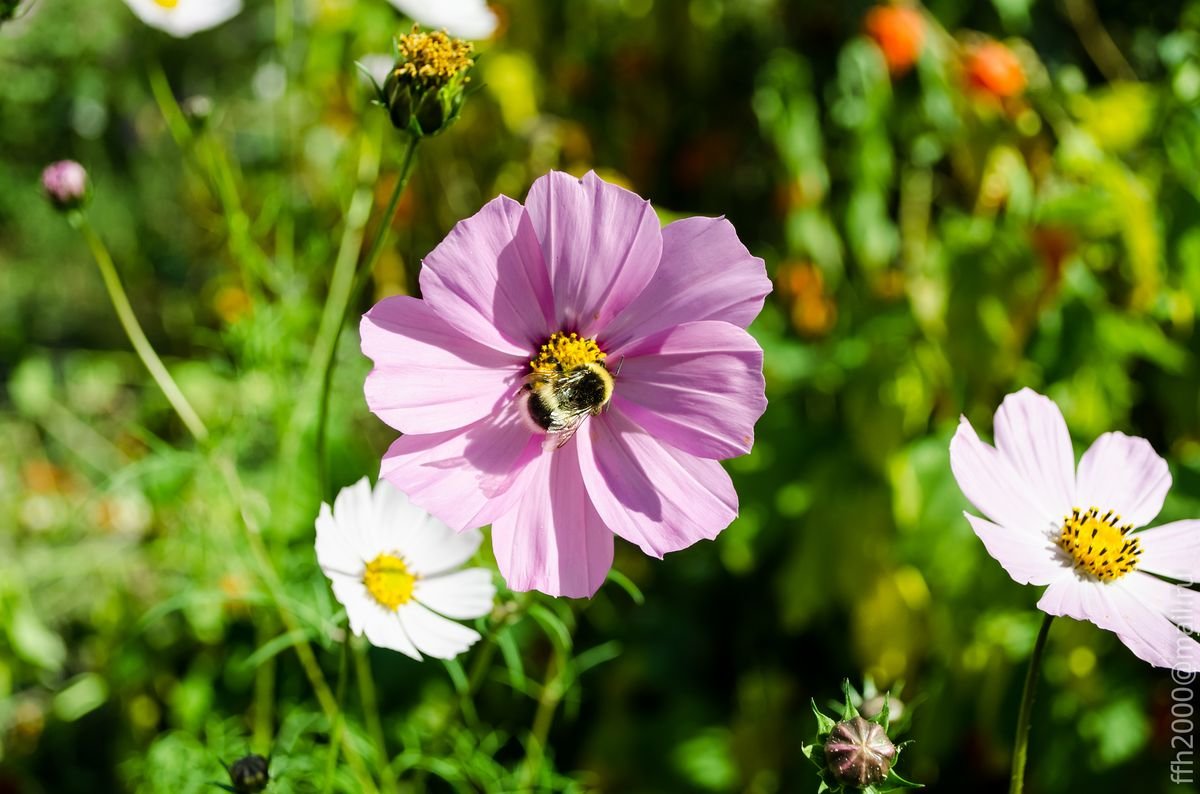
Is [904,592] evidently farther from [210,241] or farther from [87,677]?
[210,241]

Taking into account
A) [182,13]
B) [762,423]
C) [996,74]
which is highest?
[996,74]

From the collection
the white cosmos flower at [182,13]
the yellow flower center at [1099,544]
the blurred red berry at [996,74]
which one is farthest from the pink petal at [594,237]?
the blurred red berry at [996,74]

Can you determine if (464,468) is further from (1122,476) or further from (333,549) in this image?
(1122,476)

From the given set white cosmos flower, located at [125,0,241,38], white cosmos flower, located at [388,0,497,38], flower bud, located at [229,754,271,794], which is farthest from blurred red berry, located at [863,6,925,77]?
flower bud, located at [229,754,271,794]

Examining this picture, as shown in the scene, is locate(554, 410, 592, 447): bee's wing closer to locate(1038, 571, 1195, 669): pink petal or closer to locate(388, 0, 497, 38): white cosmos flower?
locate(1038, 571, 1195, 669): pink petal

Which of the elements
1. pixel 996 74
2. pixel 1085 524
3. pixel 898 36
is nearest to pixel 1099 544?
pixel 1085 524
